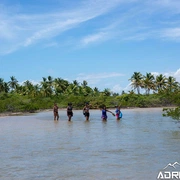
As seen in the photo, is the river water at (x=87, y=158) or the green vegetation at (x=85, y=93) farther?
the green vegetation at (x=85, y=93)

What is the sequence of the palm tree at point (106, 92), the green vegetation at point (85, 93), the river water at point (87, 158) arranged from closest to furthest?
the river water at point (87, 158) < the green vegetation at point (85, 93) < the palm tree at point (106, 92)

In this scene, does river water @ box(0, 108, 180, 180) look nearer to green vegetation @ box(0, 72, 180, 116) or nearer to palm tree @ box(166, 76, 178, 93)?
green vegetation @ box(0, 72, 180, 116)

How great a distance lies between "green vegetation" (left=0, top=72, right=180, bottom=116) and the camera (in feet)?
224

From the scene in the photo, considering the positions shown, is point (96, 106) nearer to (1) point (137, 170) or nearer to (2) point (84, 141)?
(2) point (84, 141)

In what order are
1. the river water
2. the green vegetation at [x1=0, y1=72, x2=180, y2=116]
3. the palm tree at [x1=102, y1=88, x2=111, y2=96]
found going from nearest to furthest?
the river water → the green vegetation at [x1=0, y1=72, x2=180, y2=116] → the palm tree at [x1=102, y1=88, x2=111, y2=96]

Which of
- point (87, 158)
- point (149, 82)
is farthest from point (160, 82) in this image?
point (87, 158)

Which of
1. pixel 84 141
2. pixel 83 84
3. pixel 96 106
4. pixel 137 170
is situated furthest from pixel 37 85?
pixel 137 170

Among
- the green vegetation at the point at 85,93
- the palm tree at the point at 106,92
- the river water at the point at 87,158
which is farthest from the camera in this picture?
the palm tree at the point at 106,92

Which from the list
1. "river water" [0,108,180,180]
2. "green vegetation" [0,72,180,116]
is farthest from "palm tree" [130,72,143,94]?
"river water" [0,108,180,180]

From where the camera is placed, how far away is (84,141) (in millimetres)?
12531

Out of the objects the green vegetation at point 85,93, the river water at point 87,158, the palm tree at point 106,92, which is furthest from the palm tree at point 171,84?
the river water at point 87,158

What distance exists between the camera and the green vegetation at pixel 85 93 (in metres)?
68.4

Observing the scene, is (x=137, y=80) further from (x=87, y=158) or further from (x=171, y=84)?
(x=87, y=158)

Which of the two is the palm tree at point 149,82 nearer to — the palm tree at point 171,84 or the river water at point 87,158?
the palm tree at point 171,84
